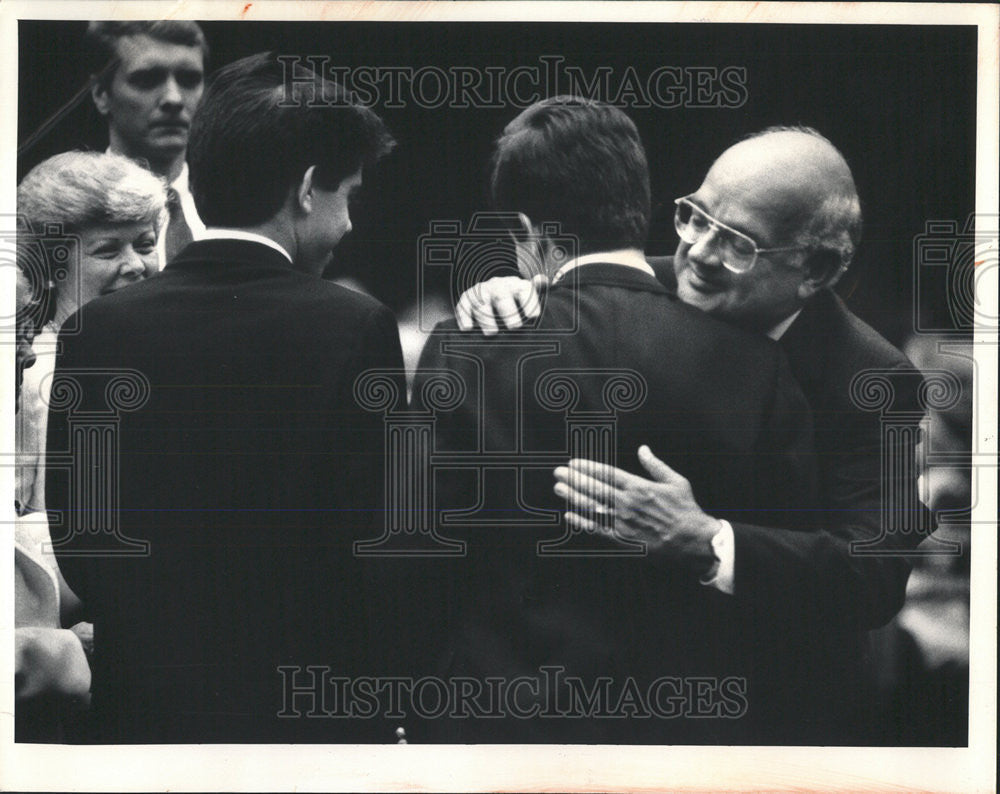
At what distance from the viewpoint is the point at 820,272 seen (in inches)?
86.2

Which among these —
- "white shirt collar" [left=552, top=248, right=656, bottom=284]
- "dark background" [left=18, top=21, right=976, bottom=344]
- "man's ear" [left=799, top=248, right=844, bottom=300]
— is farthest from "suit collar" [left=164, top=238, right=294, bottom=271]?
"man's ear" [left=799, top=248, right=844, bottom=300]

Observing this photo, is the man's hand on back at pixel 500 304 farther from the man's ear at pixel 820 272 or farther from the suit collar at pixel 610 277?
the man's ear at pixel 820 272

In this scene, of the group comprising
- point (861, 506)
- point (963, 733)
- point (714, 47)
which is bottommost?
point (963, 733)

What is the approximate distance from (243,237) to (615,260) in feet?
2.93

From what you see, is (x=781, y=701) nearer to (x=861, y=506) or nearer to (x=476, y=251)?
(x=861, y=506)

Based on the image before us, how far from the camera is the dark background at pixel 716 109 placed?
7.15ft

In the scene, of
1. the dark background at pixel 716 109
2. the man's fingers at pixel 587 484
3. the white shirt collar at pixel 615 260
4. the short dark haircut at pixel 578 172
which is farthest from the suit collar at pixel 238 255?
the man's fingers at pixel 587 484

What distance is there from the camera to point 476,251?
7.13 feet

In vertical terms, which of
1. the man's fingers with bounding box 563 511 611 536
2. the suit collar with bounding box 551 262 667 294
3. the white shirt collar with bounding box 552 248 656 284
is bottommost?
the man's fingers with bounding box 563 511 611 536

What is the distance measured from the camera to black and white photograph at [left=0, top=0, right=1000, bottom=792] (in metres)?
2.15

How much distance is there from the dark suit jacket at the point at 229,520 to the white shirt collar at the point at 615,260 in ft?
1.46

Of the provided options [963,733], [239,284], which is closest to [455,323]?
[239,284]

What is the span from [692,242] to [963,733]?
139 centimetres

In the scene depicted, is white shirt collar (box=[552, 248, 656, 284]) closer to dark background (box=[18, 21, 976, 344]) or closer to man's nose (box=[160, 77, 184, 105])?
dark background (box=[18, 21, 976, 344])
